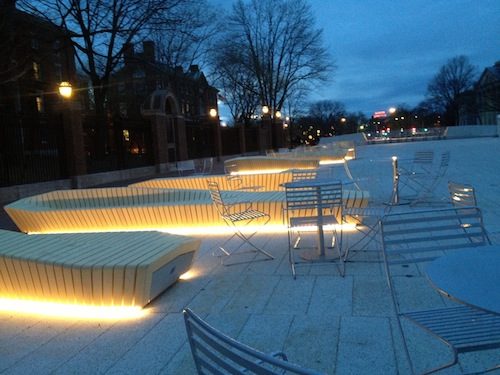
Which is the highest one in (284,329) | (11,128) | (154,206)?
(11,128)

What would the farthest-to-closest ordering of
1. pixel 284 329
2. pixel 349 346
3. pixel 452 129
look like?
1. pixel 452 129
2. pixel 284 329
3. pixel 349 346

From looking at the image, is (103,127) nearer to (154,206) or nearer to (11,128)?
(11,128)

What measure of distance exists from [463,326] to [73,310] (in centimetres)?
343

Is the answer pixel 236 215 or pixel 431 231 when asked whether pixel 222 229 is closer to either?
pixel 236 215

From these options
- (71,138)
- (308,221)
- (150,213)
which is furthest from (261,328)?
(71,138)

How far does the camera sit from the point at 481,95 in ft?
253

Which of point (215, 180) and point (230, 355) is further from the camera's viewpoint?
point (215, 180)

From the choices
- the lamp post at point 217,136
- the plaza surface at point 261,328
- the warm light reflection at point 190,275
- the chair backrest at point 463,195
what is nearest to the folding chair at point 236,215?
the warm light reflection at point 190,275

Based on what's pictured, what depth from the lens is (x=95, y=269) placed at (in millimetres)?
4152

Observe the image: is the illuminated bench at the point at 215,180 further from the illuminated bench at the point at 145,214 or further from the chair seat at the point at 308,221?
the chair seat at the point at 308,221

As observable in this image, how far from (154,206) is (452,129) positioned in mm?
51077

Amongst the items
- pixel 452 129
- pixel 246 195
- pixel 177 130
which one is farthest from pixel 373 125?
pixel 246 195

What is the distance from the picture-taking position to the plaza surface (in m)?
3.15

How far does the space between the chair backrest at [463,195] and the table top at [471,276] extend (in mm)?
1711
